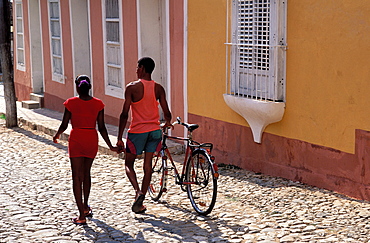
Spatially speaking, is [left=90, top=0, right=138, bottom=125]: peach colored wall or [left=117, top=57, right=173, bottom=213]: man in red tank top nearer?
[left=117, top=57, right=173, bottom=213]: man in red tank top

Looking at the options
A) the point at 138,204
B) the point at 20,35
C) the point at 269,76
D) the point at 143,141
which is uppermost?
the point at 20,35

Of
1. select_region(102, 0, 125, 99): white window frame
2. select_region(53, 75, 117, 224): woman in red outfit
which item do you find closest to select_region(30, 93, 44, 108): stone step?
select_region(102, 0, 125, 99): white window frame

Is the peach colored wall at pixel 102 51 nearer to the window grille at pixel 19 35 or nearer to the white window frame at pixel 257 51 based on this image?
the white window frame at pixel 257 51

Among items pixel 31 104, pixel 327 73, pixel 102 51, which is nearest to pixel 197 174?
pixel 327 73

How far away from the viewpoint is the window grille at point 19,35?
17348 millimetres

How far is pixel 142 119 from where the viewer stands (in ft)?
20.1

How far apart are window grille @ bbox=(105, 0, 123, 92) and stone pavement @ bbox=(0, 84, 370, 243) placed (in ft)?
12.5

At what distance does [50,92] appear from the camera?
50.1 feet

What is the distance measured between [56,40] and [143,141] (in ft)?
30.7

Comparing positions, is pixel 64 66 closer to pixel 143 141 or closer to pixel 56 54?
pixel 56 54

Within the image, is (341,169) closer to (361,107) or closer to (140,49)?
(361,107)

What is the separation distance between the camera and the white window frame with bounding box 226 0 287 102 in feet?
23.7

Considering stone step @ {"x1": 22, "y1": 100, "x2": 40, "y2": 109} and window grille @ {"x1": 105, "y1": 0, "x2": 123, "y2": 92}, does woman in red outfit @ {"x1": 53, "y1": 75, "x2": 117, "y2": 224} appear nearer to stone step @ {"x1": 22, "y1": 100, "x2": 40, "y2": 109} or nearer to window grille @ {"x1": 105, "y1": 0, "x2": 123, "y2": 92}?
window grille @ {"x1": 105, "y1": 0, "x2": 123, "y2": 92}

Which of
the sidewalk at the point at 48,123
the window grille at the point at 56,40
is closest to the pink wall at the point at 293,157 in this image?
the sidewalk at the point at 48,123
